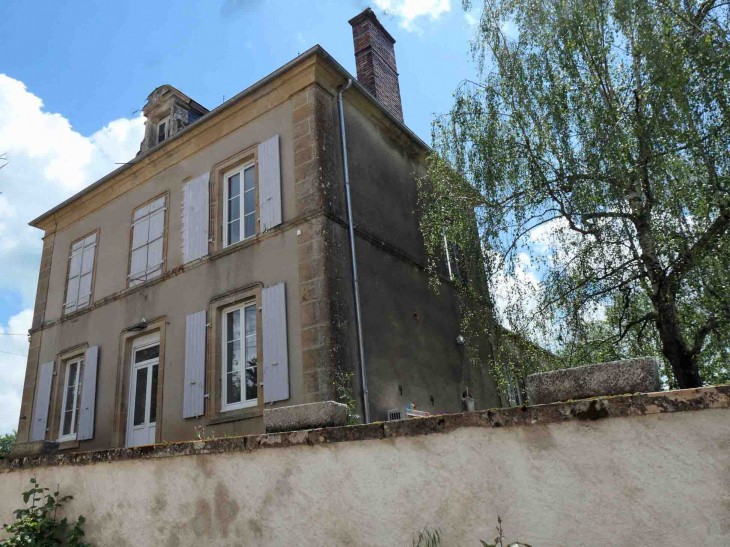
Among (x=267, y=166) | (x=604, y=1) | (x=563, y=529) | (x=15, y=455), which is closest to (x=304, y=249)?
(x=267, y=166)

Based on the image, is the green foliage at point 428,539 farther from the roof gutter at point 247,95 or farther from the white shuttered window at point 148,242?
the white shuttered window at point 148,242

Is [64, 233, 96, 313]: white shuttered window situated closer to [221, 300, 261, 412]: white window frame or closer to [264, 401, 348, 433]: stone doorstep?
[221, 300, 261, 412]: white window frame

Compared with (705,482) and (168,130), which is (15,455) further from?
(168,130)

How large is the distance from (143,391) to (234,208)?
11.0ft

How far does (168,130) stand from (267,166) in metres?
3.91

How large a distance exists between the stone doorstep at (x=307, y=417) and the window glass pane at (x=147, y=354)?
6.32 meters

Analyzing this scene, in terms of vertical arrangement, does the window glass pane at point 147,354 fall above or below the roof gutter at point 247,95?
below

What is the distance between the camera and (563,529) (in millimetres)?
2492

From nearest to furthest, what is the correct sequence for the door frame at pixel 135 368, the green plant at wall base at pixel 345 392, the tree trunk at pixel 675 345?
the tree trunk at pixel 675 345, the green plant at wall base at pixel 345 392, the door frame at pixel 135 368

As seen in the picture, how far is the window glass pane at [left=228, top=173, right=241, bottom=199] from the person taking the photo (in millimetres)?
9167

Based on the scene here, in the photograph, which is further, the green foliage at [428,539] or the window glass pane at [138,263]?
the window glass pane at [138,263]

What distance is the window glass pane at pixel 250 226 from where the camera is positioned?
28.5 feet

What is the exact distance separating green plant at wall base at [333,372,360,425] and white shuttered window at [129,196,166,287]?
4280 mm

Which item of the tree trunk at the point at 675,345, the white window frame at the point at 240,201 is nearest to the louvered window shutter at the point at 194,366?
the white window frame at the point at 240,201
